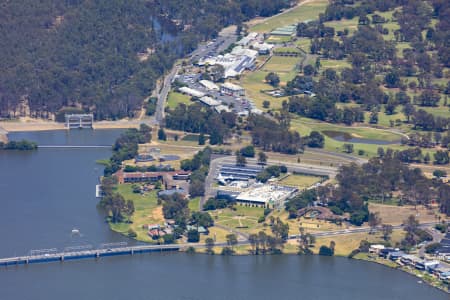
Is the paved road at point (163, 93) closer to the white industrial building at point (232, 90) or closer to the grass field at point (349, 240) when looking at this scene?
the white industrial building at point (232, 90)

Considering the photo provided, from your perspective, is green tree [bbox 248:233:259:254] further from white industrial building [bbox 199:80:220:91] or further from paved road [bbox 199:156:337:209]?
white industrial building [bbox 199:80:220:91]

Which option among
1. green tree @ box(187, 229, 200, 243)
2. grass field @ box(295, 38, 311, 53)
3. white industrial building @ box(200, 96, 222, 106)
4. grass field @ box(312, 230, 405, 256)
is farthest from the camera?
grass field @ box(295, 38, 311, 53)

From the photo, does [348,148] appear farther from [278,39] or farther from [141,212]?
[278,39]

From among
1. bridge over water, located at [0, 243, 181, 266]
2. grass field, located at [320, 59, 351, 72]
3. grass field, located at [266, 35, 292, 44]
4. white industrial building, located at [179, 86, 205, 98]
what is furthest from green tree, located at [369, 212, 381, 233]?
grass field, located at [266, 35, 292, 44]

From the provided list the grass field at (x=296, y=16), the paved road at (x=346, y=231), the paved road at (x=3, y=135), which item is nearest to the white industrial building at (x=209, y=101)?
the paved road at (x=3, y=135)

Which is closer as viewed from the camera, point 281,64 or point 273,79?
point 273,79

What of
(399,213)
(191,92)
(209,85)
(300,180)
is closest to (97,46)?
(209,85)
